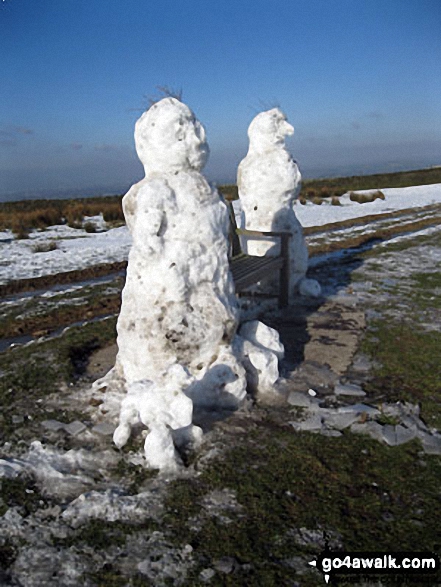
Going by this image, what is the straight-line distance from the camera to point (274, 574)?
8.79 ft

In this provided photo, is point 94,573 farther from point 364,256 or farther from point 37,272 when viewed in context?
point 364,256

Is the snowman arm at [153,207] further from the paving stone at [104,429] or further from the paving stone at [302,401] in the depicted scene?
the paving stone at [302,401]

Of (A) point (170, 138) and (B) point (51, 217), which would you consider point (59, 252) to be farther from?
(A) point (170, 138)

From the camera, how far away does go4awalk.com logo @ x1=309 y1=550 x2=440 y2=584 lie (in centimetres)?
271

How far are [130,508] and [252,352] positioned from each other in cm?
201

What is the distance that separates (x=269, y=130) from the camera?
7.78 m

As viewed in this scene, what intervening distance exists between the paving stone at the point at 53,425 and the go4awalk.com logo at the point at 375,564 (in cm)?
228

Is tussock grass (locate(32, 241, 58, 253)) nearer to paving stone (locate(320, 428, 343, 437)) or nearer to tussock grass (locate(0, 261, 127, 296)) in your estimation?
tussock grass (locate(0, 261, 127, 296))

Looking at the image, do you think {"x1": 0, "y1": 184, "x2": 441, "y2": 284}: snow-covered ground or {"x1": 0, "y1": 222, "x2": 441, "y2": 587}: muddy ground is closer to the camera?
Result: {"x1": 0, "y1": 222, "x2": 441, "y2": 587}: muddy ground

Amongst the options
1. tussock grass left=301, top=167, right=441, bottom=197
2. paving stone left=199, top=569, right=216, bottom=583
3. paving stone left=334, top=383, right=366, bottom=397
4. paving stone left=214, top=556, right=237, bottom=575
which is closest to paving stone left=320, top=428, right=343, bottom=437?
paving stone left=334, top=383, right=366, bottom=397

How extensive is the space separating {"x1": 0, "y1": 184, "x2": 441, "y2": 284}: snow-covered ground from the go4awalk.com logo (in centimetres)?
868

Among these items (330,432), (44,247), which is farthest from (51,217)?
(330,432)

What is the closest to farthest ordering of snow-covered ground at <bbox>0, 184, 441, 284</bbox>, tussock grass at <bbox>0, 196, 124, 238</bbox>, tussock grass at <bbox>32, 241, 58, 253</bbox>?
snow-covered ground at <bbox>0, 184, 441, 284</bbox>, tussock grass at <bbox>32, 241, 58, 253</bbox>, tussock grass at <bbox>0, 196, 124, 238</bbox>

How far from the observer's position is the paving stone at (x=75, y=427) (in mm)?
4109
